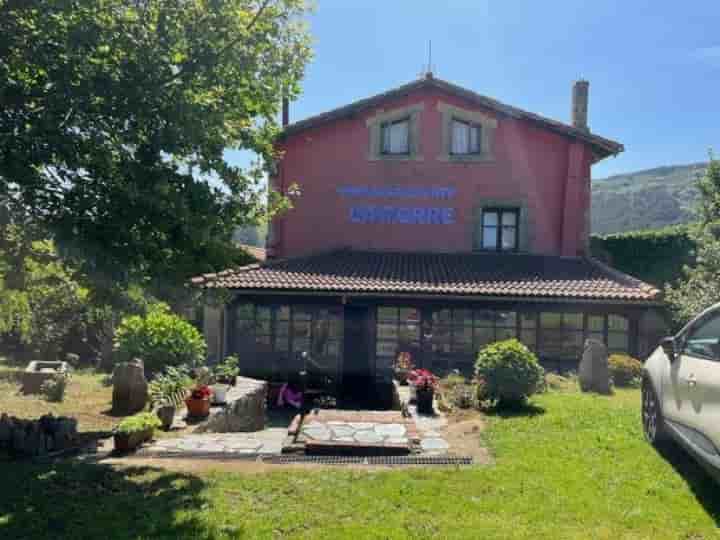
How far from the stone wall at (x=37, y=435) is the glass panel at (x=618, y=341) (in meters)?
13.7

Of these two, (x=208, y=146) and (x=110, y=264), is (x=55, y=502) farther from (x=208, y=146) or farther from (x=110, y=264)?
(x=208, y=146)

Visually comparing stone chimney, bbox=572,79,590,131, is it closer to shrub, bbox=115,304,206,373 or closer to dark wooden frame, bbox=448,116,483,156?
dark wooden frame, bbox=448,116,483,156

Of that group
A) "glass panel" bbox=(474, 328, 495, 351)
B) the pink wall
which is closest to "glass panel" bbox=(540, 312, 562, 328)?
"glass panel" bbox=(474, 328, 495, 351)

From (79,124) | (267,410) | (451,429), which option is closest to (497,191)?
(267,410)

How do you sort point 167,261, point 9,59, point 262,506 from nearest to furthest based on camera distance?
point 262,506
point 9,59
point 167,261

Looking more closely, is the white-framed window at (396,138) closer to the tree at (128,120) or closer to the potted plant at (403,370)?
the potted plant at (403,370)

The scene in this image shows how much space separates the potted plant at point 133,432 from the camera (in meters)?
7.07

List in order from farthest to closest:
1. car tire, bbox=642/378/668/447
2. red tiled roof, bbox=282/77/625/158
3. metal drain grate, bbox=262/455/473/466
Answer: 1. red tiled roof, bbox=282/77/625/158
2. metal drain grate, bbox=262/455/473/466
3. car tire, bbox=642/378/668/447

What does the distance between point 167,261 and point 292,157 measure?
13826mm

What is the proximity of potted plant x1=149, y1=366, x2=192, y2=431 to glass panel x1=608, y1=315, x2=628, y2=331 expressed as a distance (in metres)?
11.1

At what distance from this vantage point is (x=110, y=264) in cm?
620

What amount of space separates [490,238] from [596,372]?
7.70m

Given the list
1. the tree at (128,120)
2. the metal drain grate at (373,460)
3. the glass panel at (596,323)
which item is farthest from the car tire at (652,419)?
the glass panel at (596,323)

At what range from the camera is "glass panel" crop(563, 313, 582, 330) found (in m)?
16.4
